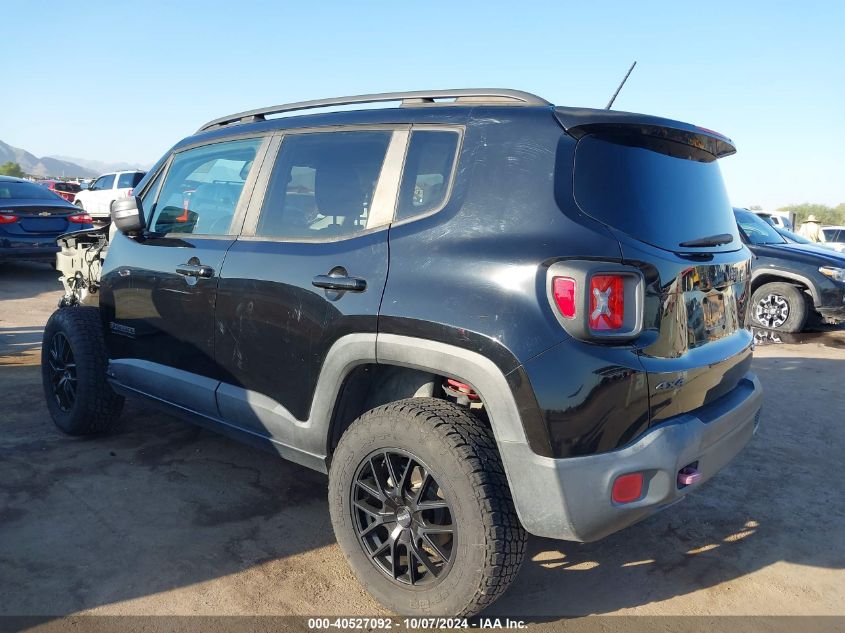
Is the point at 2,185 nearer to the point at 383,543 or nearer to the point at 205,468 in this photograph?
the point at 205,468

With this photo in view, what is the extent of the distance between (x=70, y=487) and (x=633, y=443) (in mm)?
2908

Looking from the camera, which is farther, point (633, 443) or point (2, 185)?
point (2, 185)

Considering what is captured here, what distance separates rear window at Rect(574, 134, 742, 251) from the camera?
7.59 feet

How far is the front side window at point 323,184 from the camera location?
9.16ft

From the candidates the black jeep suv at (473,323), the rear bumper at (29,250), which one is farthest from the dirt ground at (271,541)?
the rear bumper at (29,250)

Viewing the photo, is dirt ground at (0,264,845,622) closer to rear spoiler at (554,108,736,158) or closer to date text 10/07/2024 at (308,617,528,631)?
date text 10/07/2024 at (308,617,528,631)

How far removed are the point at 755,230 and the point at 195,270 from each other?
829 cm

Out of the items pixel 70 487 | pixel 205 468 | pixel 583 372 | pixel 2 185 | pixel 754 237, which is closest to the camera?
pixel 583 372

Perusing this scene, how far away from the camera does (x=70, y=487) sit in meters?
3.50

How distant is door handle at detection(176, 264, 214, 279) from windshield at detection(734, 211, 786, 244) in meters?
7.82

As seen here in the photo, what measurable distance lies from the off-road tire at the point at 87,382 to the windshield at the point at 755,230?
7.99m

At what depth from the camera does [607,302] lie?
2.16 m

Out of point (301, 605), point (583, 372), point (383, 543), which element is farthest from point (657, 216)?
point (301, 605)

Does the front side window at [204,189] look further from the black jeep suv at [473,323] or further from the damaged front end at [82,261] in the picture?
the damaged front end at [82,261]
